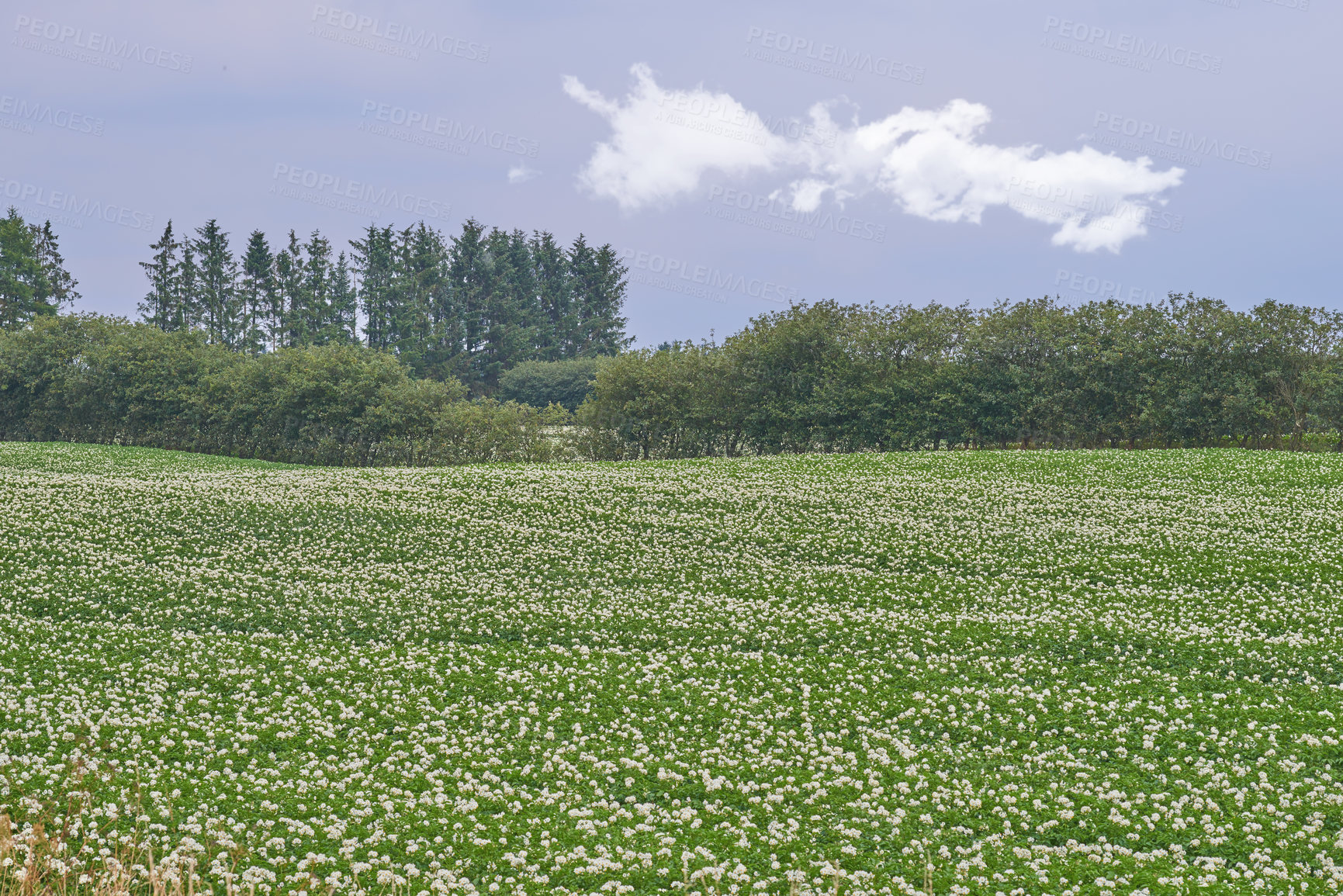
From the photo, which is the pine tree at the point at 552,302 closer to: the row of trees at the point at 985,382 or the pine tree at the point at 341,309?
the pine tree at the point at 341,309

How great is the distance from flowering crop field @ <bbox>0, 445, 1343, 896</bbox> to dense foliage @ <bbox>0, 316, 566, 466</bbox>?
23.3 meters

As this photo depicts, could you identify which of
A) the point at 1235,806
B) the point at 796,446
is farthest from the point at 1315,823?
the point at 796,446

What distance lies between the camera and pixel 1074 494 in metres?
28.7

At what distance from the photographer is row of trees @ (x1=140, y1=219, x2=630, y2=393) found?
92.8 m

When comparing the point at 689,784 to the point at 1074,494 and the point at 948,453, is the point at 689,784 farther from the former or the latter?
the point at 948,453

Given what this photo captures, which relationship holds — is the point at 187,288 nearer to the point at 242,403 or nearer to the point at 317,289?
the point at 317,289

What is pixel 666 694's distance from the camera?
13508 millimetres

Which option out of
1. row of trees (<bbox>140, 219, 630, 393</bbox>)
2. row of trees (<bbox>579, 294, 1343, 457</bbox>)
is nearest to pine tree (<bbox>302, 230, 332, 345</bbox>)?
row of trees (<bbox>140, 219, 630, 393</bbox>)

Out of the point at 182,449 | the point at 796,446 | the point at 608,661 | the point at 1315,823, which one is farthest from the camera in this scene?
the point at 182,449

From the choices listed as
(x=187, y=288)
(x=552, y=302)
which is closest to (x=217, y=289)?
(x=187, y=288)

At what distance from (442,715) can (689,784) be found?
410 centimetres

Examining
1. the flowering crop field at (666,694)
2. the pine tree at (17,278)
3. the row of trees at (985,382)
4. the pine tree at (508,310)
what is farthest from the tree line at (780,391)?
the pine tree at (508,310)

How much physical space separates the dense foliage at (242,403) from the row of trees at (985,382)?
7.51 metres

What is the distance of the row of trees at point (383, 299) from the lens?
3652 inches
